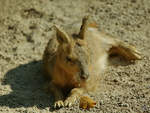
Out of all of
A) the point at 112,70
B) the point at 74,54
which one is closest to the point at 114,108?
the point at 74,54

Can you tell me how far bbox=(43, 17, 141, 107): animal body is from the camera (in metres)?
5.89

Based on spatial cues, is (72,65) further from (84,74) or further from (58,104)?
(58,104)

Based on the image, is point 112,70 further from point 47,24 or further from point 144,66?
point 47,24

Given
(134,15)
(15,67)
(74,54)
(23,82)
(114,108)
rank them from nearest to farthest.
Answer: (114,108)
(74,54)
(23,82)
(15,67)
(134,15)

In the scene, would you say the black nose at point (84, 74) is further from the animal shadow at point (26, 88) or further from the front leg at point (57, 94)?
the animal shadow at point (26, 88)

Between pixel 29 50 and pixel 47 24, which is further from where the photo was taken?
pixel 47 24

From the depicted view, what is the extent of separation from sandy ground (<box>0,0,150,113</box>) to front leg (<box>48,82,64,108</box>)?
4.1 inches

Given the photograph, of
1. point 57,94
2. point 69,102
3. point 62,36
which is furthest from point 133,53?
point 69,102

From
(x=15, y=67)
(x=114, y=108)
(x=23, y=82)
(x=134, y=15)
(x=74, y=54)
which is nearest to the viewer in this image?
A: (x=114, y=108)

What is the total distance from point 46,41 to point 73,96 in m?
2.52

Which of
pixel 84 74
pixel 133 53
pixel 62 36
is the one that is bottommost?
pixel 133 53

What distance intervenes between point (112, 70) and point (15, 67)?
1.97 metres

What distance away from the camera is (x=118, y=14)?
28.8ft

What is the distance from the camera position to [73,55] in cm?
590
